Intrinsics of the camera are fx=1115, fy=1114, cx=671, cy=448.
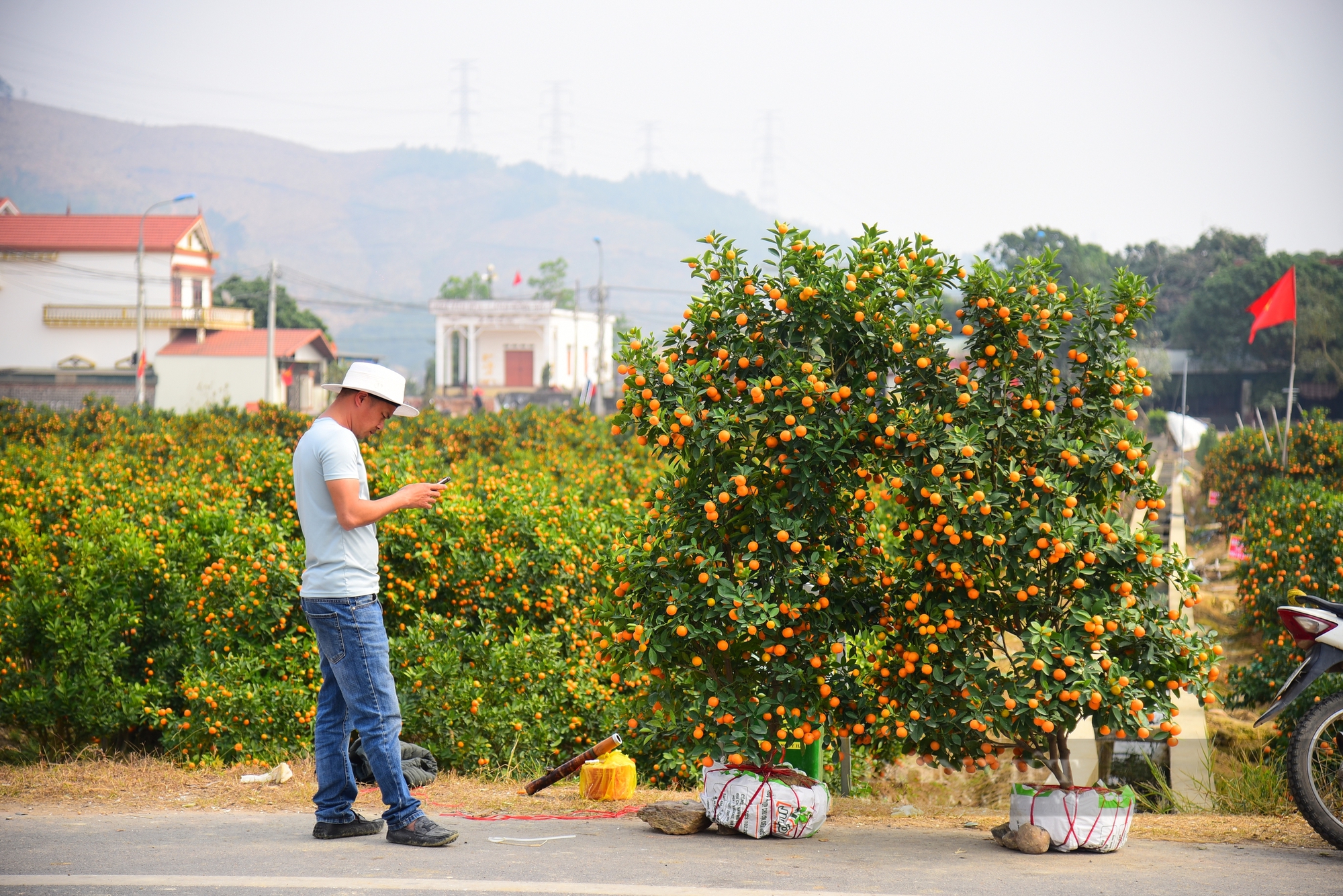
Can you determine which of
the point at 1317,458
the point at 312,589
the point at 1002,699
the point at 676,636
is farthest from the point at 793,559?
the point at 1317,458

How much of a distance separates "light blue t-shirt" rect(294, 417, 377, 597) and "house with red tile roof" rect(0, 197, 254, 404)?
2177 inches

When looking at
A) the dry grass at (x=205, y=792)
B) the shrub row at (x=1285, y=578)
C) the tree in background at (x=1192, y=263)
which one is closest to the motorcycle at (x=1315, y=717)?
the shrub row at (x=1285, y=578)

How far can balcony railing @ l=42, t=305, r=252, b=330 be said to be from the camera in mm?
54812

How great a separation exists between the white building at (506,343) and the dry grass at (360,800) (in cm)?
7239

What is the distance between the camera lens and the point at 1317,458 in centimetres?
1675

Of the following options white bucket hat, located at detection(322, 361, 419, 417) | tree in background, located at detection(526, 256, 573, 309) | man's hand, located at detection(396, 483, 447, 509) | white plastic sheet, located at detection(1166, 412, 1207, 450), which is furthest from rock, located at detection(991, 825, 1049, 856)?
tree in background, located at detection(526, 256, 573, 309)

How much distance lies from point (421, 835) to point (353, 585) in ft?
3.37

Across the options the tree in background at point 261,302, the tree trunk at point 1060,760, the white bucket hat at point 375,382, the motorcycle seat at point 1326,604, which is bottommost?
the tree trunk at point 1060,760

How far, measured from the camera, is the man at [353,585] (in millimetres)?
4328

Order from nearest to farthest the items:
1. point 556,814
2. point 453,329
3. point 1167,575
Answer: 1. point 1167,575
2. point 556,814
3. point 453,329

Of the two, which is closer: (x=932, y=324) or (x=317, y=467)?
(x=317, y=467)

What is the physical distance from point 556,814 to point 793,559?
1.66 m

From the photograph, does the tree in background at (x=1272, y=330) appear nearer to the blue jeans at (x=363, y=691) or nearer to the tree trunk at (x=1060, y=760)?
the tree trunk at (x=1060, y=760)

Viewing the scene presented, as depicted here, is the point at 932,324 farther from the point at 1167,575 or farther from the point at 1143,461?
the point at 1167,575
